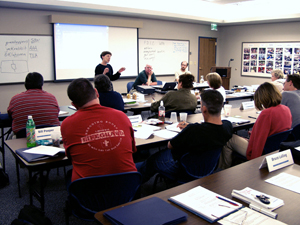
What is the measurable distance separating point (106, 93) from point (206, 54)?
26.3ft

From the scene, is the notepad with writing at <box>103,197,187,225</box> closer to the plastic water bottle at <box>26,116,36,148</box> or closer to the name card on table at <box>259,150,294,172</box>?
the name card on table at <box>259,150,294,172</box>

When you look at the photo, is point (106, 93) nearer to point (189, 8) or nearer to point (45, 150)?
point (45, 150)

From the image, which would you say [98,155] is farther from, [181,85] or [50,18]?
[50,18]

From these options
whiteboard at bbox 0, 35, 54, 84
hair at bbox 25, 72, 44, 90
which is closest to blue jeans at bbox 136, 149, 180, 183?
hair at bbox 25, 72, 44, 90

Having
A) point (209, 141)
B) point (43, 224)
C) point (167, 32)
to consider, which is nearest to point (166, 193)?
point (43, 224)

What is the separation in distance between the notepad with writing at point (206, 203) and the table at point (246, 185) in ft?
0.09

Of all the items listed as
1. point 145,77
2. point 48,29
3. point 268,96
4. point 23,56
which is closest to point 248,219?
point 268,96

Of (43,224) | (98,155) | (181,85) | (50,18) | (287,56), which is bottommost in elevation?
(43,224)

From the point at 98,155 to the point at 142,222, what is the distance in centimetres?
71

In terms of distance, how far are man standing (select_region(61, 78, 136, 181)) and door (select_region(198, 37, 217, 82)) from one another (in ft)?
29.7

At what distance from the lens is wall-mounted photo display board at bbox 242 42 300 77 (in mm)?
9516

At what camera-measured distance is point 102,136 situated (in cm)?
178

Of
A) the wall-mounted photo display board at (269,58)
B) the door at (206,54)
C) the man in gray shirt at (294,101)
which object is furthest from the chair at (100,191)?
the wall-mounted photo display board at (269,58)

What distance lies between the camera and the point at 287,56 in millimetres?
9633
